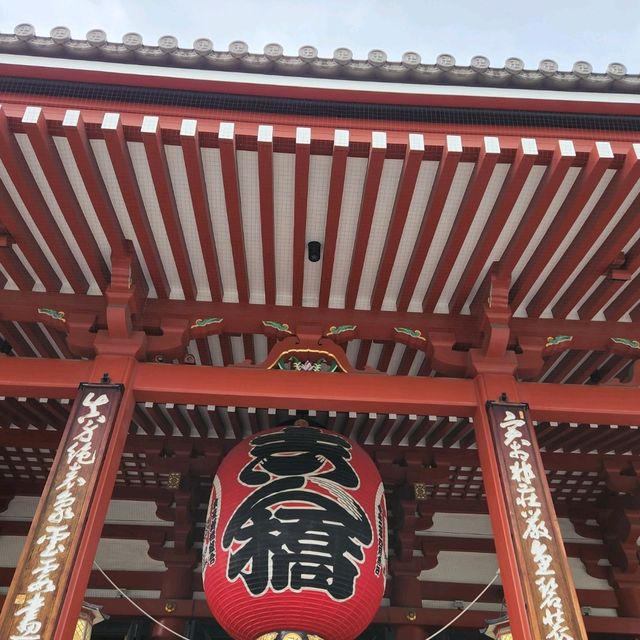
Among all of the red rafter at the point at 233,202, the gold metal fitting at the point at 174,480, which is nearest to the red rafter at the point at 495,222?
the red rafter at the point at 233,202

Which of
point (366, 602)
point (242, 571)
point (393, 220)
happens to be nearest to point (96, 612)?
point (242, 571)

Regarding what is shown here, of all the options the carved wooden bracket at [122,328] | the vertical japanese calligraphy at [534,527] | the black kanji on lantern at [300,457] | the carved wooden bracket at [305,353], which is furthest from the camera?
the carved wooden bracket at [305,353]

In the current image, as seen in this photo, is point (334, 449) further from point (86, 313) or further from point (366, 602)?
point (86, 313)

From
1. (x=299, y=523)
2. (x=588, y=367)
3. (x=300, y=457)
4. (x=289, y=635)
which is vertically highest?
(x=588, y=367)

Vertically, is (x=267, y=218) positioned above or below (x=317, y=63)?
below

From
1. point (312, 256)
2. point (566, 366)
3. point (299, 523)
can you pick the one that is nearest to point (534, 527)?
point (299, 523)

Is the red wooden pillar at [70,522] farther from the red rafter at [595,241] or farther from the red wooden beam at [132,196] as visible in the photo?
the red rafter at [595,241]

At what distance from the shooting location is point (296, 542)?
14.2 feet

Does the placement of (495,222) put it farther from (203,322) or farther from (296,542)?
(296,542)

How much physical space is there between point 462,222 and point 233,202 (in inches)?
65.2

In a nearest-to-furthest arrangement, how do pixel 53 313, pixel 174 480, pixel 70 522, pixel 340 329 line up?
pixel 70 522, pixel 53 313, pixel 340 329, pixel 174 480

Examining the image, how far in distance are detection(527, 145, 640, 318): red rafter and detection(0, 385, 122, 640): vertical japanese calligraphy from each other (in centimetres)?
358

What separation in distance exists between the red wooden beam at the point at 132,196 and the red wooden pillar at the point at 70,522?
2.92ft

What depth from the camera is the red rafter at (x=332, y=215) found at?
13.2 feet
